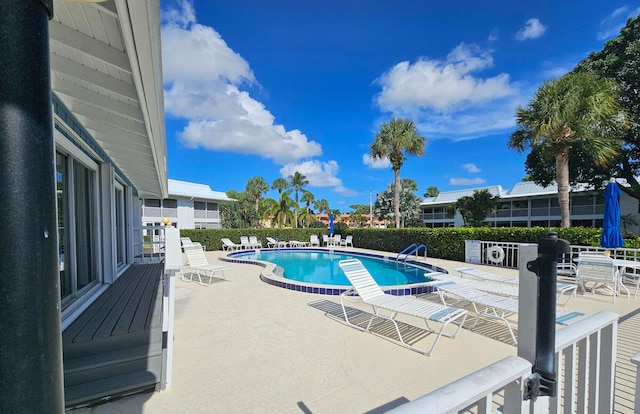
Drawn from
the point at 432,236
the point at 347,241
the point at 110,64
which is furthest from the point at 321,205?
the point at 110,64

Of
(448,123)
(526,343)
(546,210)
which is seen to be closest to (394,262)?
(526,343)

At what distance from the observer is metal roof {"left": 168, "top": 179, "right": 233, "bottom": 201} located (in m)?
23.0

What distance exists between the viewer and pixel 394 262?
43.4ft

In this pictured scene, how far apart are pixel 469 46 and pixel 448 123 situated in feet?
33.6

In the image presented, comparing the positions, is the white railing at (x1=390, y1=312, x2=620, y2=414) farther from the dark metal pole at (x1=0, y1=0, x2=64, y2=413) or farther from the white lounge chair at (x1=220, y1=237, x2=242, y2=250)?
the white lounge chair at (x1=220, y1=237, x2=242, y2=250)

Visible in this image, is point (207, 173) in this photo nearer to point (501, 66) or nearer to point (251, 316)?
point (501, 66)

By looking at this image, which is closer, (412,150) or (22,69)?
(22,69)

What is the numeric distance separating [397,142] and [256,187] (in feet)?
82.3

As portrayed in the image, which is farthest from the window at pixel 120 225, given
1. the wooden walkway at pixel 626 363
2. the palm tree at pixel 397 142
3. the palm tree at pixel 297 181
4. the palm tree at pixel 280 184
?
the palm tree at pixel 280 184

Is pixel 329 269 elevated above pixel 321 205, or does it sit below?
below

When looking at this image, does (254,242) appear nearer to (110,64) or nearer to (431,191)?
(110,64)

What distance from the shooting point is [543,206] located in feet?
86.3

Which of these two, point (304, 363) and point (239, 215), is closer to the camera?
point (304, 363)

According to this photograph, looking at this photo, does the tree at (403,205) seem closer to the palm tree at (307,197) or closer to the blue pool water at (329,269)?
the palm tree at (307,197)
